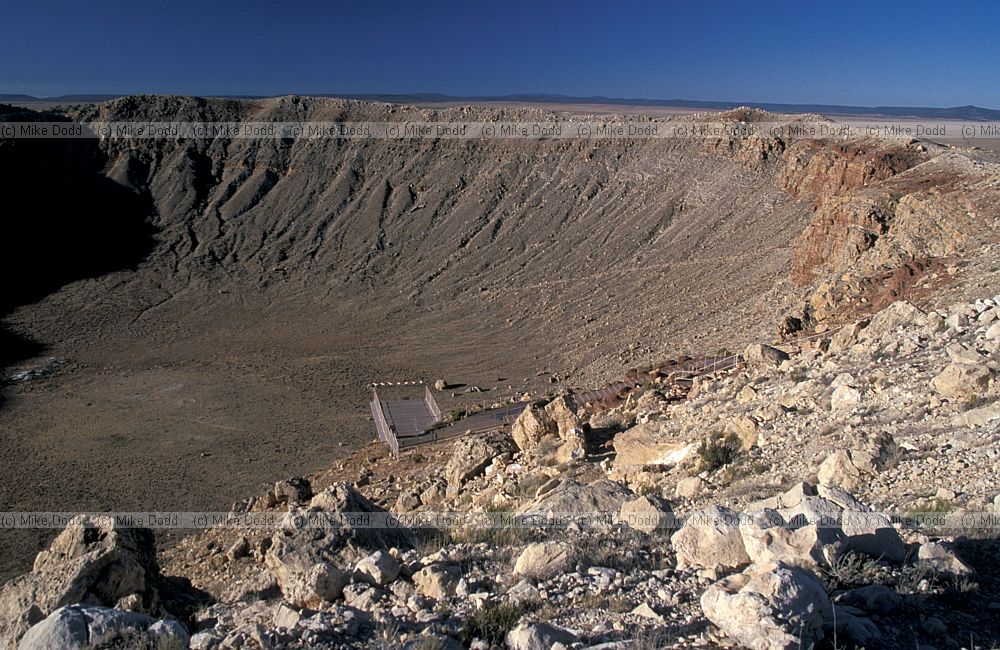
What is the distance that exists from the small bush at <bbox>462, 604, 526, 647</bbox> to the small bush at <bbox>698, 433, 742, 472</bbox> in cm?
475

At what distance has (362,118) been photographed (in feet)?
132

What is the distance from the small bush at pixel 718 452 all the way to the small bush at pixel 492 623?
475 cm

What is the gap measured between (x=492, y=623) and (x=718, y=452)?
5119 mm

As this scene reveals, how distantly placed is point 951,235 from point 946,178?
14.8ft

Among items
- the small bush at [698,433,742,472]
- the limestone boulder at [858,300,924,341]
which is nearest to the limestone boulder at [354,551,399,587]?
the small bush at [698,433,742,472]

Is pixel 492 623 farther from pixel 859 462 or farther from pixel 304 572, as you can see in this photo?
pixel 859 462

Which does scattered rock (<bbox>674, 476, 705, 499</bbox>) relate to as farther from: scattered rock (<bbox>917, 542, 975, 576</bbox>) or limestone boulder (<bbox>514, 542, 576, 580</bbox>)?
limestone boulder (<bbox>514, 542, 576, 580</bbox>)

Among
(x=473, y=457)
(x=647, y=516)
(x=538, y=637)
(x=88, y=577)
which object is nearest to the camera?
(x=538, y=637)

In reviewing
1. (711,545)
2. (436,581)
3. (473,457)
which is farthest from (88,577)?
(473,457)

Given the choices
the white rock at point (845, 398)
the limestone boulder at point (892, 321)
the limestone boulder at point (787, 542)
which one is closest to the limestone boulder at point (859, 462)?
the white rock at point (845, 398)

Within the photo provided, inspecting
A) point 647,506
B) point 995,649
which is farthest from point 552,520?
point 995,649

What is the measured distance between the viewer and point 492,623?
3896mm

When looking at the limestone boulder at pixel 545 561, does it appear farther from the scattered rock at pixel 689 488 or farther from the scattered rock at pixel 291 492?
the scattered rock at pixel 291 492

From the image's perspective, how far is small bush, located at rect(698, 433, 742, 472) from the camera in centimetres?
824
